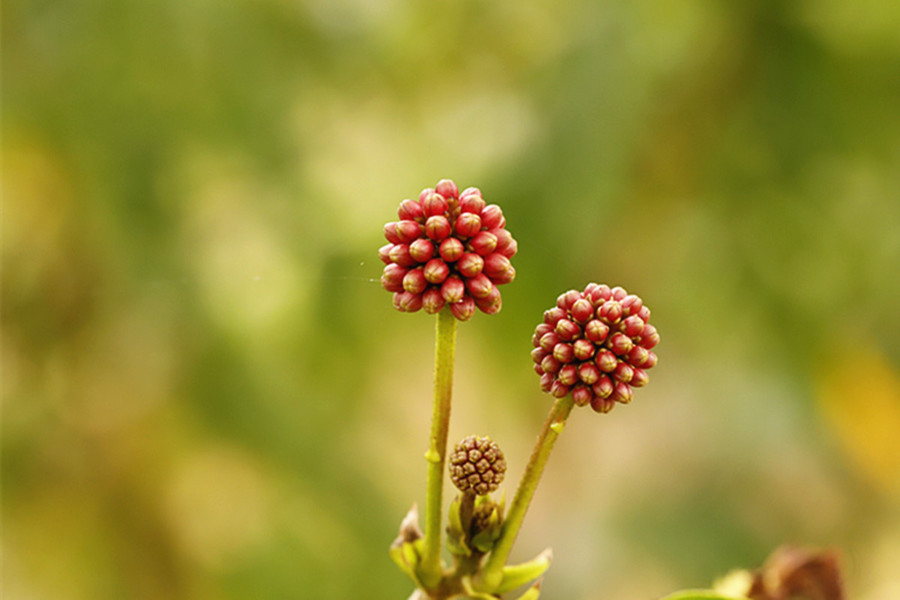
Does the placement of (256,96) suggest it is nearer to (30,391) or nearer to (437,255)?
(30,391)

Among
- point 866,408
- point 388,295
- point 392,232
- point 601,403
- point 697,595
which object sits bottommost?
point 697,595

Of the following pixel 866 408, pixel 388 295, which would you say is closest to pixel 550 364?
pixel 388 295

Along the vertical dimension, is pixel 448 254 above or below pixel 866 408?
below

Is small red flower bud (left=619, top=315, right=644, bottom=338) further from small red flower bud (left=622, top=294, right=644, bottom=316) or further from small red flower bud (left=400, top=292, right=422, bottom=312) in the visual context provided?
small red flower bud (left=400, top=292, right=422, bottom=312)

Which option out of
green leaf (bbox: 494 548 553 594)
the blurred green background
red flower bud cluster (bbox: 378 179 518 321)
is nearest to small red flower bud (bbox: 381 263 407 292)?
red flower bud cluster (bbox: 378 179 518 321)

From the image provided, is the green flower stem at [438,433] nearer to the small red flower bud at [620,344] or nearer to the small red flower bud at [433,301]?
the small red flower bud at [433,301]

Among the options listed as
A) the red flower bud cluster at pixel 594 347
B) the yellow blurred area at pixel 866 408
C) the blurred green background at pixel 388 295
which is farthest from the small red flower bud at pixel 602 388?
the yellow blurred area at pixel 866 408

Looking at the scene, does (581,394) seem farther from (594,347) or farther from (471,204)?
(471,204)
